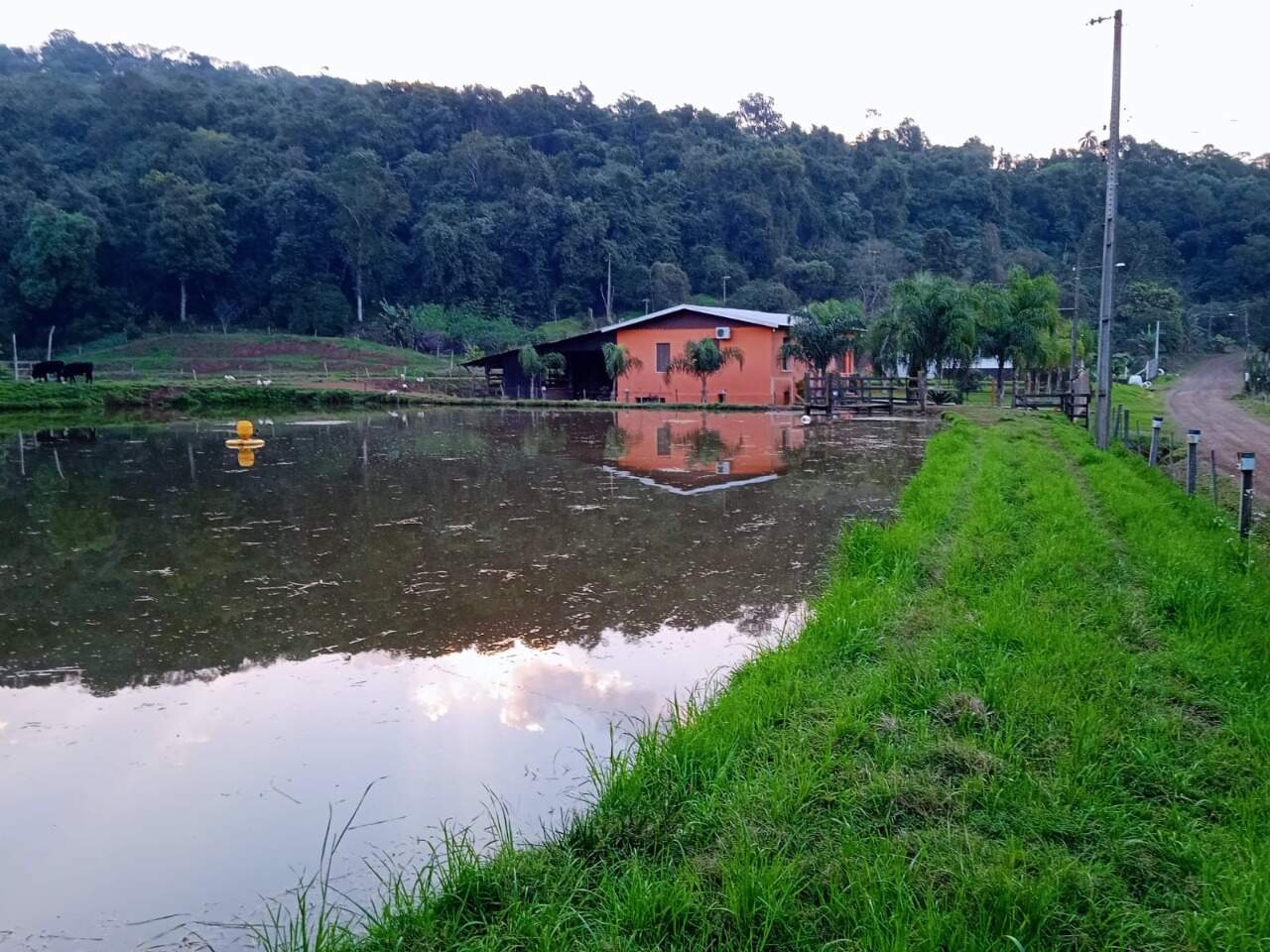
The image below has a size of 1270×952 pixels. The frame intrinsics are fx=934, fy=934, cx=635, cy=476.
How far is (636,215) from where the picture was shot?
67.6 metres

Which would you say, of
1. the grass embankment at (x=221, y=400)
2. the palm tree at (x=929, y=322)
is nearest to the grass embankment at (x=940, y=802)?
the palm tree at (x=929, y=322)

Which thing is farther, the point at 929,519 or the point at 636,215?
the point at 636,215

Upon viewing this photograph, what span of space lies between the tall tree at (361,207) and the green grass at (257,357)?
7818mm

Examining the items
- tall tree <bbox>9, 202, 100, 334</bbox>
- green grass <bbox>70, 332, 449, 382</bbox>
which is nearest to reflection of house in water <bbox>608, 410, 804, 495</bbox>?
green grass <bbox>70, 332, 449, 382</bbox>

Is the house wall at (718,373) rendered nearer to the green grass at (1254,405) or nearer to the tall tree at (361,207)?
the green grass at (1254,405)

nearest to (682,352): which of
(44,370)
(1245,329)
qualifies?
(44,370)

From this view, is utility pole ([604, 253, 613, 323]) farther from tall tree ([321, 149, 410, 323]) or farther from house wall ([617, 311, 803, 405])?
house wall ([617, 311, 803, 405])

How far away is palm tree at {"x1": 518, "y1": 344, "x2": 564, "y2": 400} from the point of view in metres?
36.3

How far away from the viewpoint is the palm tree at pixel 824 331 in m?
31.5

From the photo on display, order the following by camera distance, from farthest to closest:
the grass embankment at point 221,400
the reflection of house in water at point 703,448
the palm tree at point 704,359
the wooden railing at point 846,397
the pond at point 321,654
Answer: the palm tree at point 704,359, the grass embankment at point 221,400, the wooden railing at point 846,397, the reflection of house in water at point 703,448, the pond at point 321,654

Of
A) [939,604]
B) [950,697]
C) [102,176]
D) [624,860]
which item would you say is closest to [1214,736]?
[950,697]

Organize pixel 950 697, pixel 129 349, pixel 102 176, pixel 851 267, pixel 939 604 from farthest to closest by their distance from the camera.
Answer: pixel 851 267
pixel 102 176
pixel 129 349
pixel 939 604
pixel 950 697

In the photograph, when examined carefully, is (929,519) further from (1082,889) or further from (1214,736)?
(1082,889)

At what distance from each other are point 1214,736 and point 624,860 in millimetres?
2705
